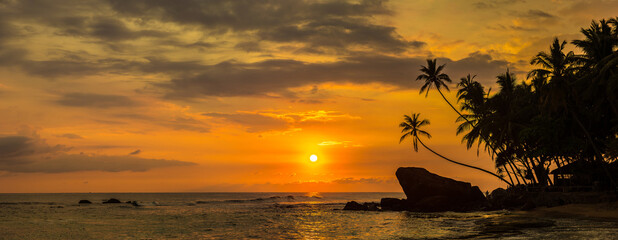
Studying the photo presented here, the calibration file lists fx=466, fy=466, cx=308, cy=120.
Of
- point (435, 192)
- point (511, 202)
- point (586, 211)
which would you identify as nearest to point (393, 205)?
point (435, 192)

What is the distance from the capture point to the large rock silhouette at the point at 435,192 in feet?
169

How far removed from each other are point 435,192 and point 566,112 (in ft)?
59.4

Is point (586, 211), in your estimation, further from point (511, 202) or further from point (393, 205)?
point (393, 205)

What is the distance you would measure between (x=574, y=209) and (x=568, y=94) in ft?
33.3

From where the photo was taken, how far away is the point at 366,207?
60.4 meters

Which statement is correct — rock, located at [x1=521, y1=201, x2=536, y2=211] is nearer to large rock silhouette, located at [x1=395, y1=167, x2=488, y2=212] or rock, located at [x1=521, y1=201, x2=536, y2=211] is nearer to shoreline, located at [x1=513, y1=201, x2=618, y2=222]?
shoreline, located at [x1=513, y1=201, x2=618, y2=222]

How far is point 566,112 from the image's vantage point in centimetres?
4034

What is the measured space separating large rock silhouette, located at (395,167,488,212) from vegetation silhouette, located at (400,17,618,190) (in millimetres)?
5608

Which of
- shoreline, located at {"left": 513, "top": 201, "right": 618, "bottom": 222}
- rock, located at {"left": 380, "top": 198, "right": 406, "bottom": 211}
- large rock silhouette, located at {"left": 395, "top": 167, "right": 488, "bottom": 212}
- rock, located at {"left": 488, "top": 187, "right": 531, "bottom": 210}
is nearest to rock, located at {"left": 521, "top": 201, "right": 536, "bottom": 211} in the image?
shoreline, located at {"left": 513, "top": 201, "right": 618, "bottom": 222}

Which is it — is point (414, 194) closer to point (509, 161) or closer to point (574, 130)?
point (509, 161)

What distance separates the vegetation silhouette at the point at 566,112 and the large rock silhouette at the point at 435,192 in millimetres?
5608

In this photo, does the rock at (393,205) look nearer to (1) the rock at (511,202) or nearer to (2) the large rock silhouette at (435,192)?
(2) the large rock silhouette at (435,192)

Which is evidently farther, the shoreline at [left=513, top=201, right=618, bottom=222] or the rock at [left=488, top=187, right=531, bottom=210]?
the rock at [left=488, top=187, right=531, bottom=210]

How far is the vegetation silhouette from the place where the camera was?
3762 centimetres
